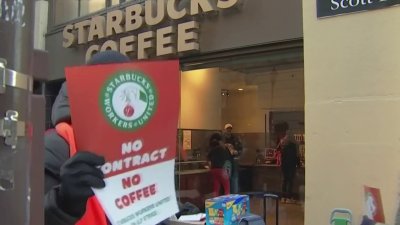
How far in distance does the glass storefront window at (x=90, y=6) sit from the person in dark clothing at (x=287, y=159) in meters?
4.39

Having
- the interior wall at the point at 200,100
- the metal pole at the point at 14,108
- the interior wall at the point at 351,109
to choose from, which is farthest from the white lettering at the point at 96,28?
the metal pole at the point at 14,108

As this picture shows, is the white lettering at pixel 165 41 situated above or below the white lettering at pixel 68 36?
below

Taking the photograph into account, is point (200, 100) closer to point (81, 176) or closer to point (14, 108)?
point (81, 176)

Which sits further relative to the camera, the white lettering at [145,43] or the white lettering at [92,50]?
the white lettering at [92,50]

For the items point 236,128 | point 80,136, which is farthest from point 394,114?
point 236,128

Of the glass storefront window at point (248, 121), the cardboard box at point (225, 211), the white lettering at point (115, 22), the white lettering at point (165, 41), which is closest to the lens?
the cardboard box at point (225, 211)

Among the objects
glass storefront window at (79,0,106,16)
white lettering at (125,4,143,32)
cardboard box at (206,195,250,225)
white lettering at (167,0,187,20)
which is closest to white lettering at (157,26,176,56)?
white lettering at (167,0,187,20)

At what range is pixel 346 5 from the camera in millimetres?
5129

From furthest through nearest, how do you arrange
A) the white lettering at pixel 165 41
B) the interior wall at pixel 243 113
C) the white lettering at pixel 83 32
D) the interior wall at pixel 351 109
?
the interior wall at pixel 243 113
the white lettering at pixel 83 32
the white lettering at pixel 165 41
the interior wall at pixel 351 109

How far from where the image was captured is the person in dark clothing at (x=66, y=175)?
163 cm

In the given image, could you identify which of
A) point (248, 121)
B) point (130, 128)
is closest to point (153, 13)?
point (248, 121)

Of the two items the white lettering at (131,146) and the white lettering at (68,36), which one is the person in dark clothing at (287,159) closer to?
the white lettering at (68,36)

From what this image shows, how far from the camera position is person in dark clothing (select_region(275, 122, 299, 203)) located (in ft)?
31.9

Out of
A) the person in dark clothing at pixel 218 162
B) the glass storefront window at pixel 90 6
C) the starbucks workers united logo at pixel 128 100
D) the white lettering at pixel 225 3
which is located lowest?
the person in dark clothing at pixel 218 162
